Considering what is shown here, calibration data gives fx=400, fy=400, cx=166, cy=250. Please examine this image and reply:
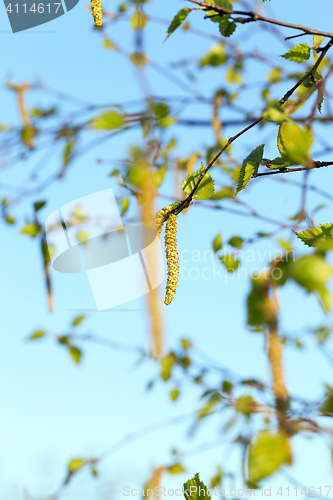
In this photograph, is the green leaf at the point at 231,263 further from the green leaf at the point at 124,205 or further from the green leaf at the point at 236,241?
the green leaf at the point at 124,205

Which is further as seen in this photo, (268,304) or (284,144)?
(284,144)

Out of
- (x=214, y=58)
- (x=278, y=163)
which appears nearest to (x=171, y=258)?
(x=278, y=163)

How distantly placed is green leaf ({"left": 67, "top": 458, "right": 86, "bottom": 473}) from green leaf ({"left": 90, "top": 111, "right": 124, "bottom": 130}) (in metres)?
1.06

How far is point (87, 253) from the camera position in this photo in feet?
4.15

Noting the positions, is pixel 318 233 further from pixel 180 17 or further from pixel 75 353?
pixel 75 353

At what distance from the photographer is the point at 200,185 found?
68cm

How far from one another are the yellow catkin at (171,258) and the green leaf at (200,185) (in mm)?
59

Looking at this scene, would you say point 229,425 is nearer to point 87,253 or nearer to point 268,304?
point 268,304

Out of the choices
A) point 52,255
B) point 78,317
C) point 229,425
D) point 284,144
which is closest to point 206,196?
point 284,144

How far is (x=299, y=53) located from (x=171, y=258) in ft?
1.43

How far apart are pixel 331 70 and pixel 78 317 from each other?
1041mm

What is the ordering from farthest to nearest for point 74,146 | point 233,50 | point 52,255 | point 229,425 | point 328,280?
point 233,50
point 52,255
point 74,146
point 229,425
point 328,280

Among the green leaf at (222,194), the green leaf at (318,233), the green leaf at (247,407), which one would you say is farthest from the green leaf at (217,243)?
the green leaf at (247,407)

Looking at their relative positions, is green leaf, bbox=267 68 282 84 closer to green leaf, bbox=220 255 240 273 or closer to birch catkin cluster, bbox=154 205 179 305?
green leaf, bbox=220 255 240 273
